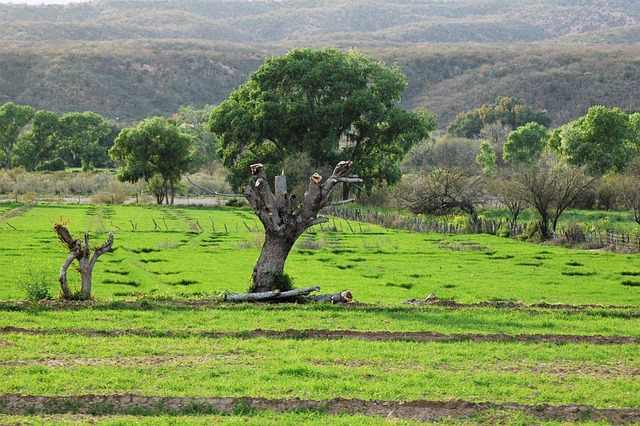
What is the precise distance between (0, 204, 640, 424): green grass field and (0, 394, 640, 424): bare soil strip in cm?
3

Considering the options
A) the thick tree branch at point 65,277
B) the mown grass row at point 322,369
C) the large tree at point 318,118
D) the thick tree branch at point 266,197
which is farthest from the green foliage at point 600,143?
the mown grass row at point 322,369

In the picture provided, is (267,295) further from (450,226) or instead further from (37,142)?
(37,142)

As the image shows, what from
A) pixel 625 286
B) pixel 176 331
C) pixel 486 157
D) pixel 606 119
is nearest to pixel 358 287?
pixel 625 286

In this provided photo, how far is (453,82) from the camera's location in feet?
566

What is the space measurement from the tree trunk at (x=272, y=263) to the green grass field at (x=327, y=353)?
1.37 m

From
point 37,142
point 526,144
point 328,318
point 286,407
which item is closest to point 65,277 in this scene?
point 328,318

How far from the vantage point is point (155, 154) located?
76.5 m

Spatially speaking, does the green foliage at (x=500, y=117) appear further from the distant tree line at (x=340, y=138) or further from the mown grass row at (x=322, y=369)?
the mown grass row at (x=322, y=369)

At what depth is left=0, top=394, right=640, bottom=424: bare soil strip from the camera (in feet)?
36.3

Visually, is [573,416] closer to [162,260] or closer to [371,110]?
[162,260]

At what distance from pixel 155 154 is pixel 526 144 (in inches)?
1558

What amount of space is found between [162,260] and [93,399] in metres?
22.9

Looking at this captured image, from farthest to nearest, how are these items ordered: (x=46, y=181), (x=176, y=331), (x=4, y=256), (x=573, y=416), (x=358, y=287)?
1. (x=46, y=181)
2. (x=4, y=256)
3. (x=358, y=287)
4. (x=176, y=331)
5. (x=573, y=416)

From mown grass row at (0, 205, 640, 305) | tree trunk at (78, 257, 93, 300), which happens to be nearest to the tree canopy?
mown grass row at (0, 205, 640, 305)
